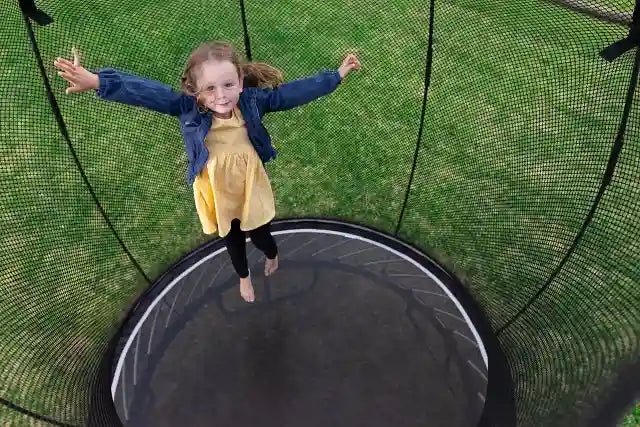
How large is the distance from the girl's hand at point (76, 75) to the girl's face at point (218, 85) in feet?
0.53

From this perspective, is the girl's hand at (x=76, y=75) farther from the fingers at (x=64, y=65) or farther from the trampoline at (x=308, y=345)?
the trampoline at (x=308, y=345)

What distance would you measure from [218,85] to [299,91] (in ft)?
0.49

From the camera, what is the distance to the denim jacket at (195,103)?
966mm

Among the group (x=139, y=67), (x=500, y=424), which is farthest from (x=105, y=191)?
(x=500, y=424)

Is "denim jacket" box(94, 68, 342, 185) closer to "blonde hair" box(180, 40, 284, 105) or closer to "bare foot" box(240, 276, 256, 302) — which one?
"blonde hair" box(180, 40, 284, 105)

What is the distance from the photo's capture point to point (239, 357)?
1354 millimetres

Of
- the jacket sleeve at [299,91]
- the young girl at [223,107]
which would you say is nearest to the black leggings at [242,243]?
the young girl at [223,107]

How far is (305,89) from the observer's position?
104cm

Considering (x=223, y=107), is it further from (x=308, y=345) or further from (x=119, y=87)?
(x=308, y=345)

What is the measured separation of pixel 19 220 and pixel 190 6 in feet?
2.62

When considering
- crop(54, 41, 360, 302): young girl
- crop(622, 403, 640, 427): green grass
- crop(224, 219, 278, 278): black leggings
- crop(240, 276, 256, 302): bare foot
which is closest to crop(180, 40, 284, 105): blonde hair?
crop(54, 41, 360, 302): young girl

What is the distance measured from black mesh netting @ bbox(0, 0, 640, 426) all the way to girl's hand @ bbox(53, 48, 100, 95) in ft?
1.18

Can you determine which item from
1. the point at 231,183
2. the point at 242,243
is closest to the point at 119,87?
the point at 231,183

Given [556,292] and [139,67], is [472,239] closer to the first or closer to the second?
[556,292]
